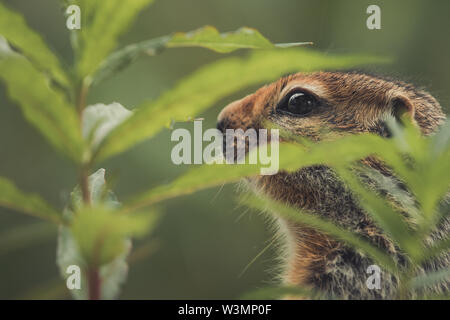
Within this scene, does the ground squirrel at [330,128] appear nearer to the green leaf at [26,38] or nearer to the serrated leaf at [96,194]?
the serrated leaf at [96,194]

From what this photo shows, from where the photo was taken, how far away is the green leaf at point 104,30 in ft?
1.59

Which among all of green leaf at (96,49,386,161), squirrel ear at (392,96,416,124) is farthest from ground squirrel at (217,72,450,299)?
green leaf at (96,49,386,161)

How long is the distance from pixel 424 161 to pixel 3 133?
257cm

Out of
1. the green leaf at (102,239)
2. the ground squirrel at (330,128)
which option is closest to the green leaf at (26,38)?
the green leaf at (102,239)

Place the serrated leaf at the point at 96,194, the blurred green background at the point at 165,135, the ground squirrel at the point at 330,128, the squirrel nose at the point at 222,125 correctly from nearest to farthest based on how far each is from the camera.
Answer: the serrated leaf at the point at 96,194
the ground squirrel at the point at 330,128
the squirrel nose at the point at 222,125
the blurred green background at the point at 165,135

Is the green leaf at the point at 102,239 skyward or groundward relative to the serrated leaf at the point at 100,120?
groundward

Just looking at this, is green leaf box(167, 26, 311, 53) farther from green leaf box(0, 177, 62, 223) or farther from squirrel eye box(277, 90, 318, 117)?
squirrel eye box(277, 90, 318, 117)

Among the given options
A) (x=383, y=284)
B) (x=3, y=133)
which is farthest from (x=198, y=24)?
(x=383, y=284)

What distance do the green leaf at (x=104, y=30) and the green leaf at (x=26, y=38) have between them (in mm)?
25

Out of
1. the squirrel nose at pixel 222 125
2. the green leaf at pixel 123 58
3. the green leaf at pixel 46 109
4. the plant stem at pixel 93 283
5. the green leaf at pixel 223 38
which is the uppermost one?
the squirrel nose at pixel 222 125

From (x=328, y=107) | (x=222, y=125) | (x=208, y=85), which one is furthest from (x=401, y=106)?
(x=208, y=85)

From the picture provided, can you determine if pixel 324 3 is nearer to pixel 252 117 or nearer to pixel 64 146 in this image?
pixel 252 117

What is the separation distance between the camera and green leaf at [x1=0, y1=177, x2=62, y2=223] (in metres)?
0.44

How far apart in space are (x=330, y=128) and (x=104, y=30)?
3.52 feet
